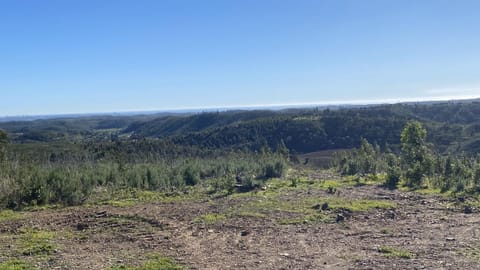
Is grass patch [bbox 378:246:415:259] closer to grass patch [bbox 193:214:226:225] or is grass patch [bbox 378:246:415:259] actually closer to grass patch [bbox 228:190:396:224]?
grass patch [bbox 228:190:396:224]

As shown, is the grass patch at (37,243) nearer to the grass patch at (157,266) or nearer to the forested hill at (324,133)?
the grass patch at (157,266)

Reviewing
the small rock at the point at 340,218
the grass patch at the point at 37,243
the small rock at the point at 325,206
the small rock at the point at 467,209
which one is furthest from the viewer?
the small rock at the point at 325,206

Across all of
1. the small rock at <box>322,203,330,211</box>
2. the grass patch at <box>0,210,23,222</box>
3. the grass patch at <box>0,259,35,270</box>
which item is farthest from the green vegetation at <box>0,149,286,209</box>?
the grass patch at <box>0,259,35,270</box>

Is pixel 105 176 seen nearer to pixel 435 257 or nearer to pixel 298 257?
pixel 298 257

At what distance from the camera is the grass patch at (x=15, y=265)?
8102 mm

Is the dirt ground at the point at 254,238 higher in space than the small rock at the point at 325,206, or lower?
higher

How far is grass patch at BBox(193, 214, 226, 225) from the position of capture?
12.3 meters

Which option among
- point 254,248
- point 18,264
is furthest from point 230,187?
point 18,264

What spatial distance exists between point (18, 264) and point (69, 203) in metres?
8.76

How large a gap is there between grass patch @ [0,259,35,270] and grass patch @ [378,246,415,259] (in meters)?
7.39

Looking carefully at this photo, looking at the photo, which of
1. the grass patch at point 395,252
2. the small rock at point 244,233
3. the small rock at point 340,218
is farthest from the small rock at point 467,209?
the small rock at point 244,233

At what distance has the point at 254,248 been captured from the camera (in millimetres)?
9531

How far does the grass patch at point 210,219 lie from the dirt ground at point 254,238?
0.15m

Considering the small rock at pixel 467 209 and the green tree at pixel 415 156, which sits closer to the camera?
the small rock at pixel 467 209
